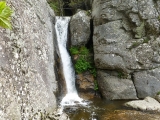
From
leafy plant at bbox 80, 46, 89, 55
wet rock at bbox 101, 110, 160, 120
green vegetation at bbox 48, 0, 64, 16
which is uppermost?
green vegetation at bbox 48, 0, 64, 16

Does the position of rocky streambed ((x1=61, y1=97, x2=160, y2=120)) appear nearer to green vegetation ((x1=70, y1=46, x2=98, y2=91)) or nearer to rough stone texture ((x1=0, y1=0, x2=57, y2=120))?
rough stone texture ((x1=0, y1=0, x2=57, y2=120))

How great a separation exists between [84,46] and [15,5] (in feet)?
19.7

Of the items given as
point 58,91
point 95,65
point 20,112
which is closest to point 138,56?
point 95,65

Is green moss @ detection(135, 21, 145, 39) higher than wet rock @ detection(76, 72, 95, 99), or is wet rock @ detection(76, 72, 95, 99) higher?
green moss @ detection(135, 21, 145, 39)

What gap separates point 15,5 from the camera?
646cm

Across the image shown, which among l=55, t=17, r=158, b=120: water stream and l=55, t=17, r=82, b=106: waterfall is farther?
l=55, t=17, r=82, b=106: waterfall

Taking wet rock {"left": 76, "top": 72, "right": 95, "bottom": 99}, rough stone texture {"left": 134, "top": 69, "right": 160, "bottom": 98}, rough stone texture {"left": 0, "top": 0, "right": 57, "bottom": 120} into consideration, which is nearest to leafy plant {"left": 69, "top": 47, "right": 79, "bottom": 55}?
wet rock {"left": 76, "top": 72, "right": 95, "bottom": 99}

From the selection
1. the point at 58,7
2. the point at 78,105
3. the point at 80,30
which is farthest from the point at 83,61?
the point at 58,7

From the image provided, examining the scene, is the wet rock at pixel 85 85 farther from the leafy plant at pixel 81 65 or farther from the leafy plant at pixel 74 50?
the leafy plant at pixel 74 50

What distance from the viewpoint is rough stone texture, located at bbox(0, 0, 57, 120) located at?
4.63 metres

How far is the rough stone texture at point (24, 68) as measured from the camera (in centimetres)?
463

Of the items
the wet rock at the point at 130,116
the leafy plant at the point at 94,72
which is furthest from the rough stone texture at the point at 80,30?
the wet rock at the point at 130,116

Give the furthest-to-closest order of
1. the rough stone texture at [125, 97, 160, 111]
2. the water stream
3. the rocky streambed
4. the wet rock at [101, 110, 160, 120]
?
the rough stone texture at [125, 97, 160, 111] → the water stream → the rocky streambed → the wet rock at [101, 110, 160, 120]

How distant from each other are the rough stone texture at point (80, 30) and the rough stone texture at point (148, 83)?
4114 millimetres
